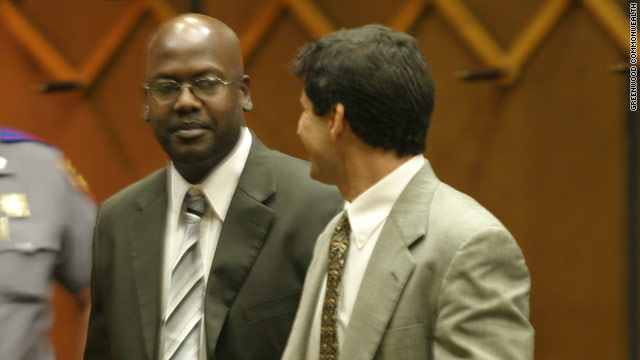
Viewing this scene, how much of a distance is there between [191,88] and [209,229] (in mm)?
261

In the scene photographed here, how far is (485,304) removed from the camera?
48.3 inches

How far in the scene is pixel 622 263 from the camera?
102 inches

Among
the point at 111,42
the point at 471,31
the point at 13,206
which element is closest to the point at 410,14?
the point at 471,31

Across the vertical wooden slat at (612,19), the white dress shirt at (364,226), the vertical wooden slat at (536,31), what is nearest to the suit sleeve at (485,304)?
the white dress shirt at (364,226)

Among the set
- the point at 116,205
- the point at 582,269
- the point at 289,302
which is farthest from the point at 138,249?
the point at 582,269

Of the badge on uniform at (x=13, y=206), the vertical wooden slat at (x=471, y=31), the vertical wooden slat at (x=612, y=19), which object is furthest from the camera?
the vertical wooden slat at (x=471, y=31)

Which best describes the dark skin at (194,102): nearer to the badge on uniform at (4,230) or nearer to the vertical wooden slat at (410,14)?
the badge on uniform at (4,230)

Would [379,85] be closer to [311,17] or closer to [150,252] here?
[150,252]

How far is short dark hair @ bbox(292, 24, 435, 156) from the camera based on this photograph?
134cm

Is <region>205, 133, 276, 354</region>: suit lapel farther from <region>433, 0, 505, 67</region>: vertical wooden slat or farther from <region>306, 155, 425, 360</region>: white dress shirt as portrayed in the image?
<region>433, 0, 505, 67</region>: vertical wooden slat

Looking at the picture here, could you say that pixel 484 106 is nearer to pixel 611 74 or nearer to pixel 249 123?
pixel 611 74

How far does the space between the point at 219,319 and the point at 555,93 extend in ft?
4.85

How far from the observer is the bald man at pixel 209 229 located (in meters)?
1.66

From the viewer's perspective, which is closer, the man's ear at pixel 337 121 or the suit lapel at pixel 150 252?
the man's ear at pixel 337 121
